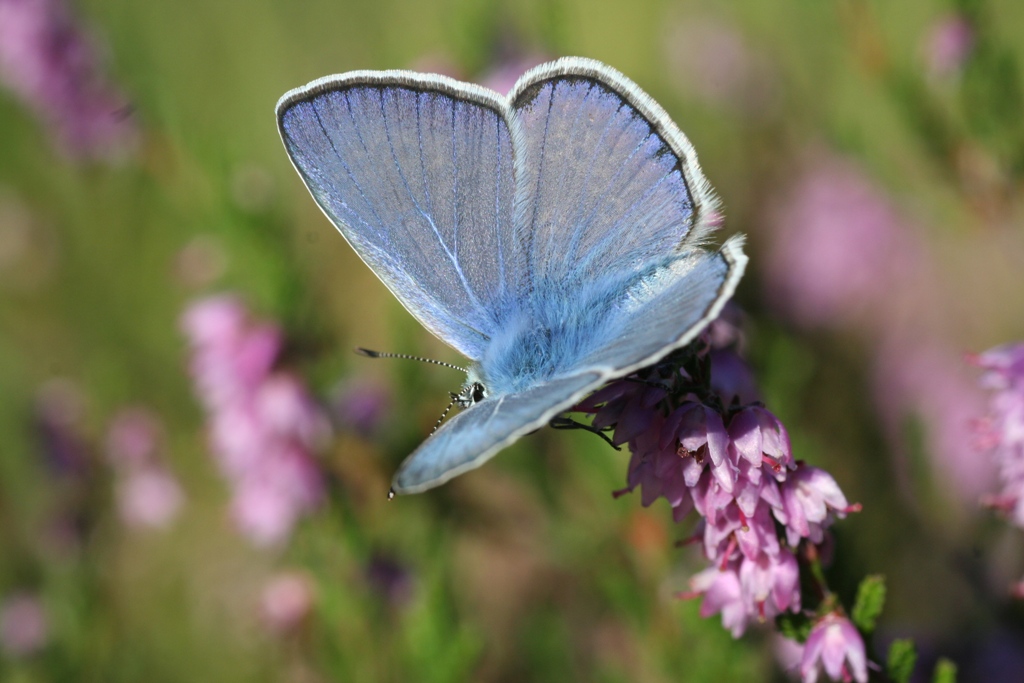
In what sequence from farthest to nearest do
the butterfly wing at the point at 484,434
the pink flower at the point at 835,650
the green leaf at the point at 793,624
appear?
the green leaf at the point at 793,624, the pink flower at the point at 835,650, the butterfly wing at the point at 484,434

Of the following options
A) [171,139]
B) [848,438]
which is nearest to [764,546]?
[848,438]

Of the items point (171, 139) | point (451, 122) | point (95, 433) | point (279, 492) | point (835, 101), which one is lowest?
point (95, 433)

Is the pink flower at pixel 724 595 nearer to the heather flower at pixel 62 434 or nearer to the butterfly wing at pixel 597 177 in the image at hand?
the butterfly wing at pixel 597 177

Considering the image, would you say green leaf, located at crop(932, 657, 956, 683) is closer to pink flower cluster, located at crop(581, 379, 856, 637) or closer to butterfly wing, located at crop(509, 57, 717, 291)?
pink flower cluster, located at crop(581, 379, 856, 637)

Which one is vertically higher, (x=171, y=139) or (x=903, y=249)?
(x=171, y=139)

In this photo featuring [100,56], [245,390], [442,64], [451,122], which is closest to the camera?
[451,122]

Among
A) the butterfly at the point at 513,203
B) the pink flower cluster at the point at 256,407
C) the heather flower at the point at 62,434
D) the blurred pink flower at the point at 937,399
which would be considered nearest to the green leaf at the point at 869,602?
the butterfly at the point at 513,203

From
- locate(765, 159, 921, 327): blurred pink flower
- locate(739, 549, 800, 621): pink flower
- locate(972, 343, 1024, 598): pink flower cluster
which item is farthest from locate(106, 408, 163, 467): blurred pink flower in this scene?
locate(972, 343, 1024, 598): pink flower cluster

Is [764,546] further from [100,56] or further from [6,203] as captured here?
[6,203]
